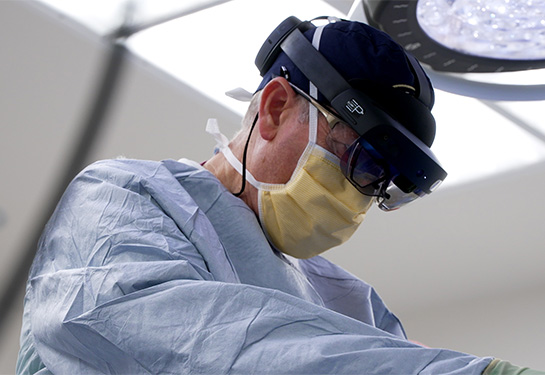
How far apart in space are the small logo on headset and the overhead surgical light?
0.21m

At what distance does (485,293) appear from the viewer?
4.41 m

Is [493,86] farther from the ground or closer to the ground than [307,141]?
farther from the ground

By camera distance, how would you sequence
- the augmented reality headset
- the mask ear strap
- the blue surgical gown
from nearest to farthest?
the blue surgical gown → the augmented reality headset → the mask ear strap

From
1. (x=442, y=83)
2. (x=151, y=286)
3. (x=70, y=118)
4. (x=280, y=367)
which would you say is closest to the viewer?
(x=280, y=367)

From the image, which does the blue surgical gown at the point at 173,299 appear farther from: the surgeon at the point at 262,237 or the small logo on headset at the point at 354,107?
the small logo on headset at the point at 354,107

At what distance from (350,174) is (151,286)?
0.62 metres

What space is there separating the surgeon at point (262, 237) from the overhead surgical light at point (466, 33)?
64 millimetres

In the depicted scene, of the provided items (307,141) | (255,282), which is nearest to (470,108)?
(307,141)

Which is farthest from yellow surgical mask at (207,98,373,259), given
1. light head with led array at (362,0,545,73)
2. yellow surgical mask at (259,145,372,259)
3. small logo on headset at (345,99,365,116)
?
light head with led array at (362,0,545,73)

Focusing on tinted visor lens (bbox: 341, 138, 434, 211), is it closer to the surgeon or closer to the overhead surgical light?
the surgeon

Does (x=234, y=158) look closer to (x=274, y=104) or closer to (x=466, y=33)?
(x=274, y=104)

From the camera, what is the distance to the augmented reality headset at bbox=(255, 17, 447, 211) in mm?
1594

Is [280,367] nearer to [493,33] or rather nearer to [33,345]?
[33,345]

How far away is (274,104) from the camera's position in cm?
177
